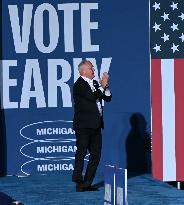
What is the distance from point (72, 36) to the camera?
942 centimetres

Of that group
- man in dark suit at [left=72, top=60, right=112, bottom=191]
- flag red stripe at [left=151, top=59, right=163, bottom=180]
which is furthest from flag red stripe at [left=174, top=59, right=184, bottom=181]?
man in dark suit at [left=72, top=60, right=112, bottom=191]

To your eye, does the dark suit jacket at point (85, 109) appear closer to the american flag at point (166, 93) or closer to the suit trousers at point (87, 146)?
the suit trousers at point (87, 146)

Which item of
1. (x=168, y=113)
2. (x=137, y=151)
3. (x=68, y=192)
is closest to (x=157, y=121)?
(x=168, y=113)

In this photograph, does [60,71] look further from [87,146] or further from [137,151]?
[87,146]

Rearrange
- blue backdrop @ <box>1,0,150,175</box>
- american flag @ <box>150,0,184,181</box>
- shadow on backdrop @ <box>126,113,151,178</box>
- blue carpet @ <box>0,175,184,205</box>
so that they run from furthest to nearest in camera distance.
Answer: shadow on backdrop @ <box>126,113,151,178</box>
american flag @ <box>150,0,184,181</box>
blue backdrop @ <box>1,0,150,175</box>
blue carpet @ <box>0,175,184,205</box>

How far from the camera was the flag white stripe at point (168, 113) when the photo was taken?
9.45 meters

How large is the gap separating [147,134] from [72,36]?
1.59m

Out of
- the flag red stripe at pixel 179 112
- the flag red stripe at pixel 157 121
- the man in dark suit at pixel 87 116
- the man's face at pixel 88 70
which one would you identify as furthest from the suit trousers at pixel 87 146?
the flag red stripe at pixel 179 112

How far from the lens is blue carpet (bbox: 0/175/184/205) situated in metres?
7.11

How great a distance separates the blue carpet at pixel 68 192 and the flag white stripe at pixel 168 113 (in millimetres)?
428

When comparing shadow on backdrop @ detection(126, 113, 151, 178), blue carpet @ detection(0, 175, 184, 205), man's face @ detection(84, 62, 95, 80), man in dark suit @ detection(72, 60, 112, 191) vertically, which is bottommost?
blue carpet @ detection(0, 175, 184, 205)

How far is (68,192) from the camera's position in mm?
7848

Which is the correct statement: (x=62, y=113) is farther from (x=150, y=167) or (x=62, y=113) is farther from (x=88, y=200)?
(x=88, y=200)

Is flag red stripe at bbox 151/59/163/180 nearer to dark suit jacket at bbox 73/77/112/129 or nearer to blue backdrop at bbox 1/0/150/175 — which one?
blue backdrop at bbox 1/0/150/175
